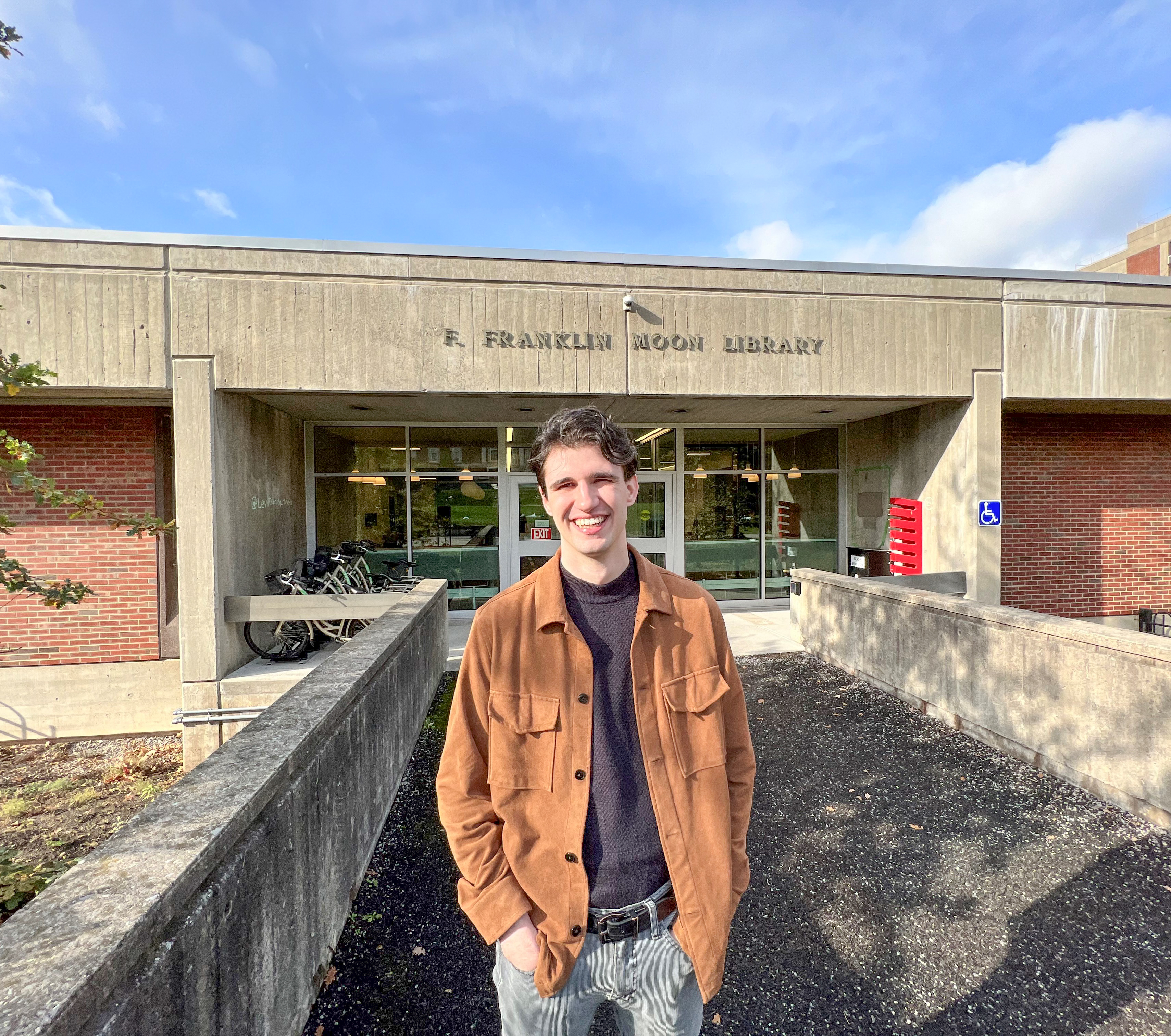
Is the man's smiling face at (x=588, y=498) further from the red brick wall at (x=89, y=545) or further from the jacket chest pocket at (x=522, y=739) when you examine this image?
the red brick wall at (x=89, y=545)

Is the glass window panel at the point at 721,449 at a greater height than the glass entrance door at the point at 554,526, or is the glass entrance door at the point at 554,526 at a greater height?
the glass window panel at the point at 721,449

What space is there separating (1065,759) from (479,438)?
8.19 m

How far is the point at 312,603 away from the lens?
263 inches

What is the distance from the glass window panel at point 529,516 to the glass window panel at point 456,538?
396 mm

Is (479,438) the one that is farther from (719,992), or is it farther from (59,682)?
(719,992)

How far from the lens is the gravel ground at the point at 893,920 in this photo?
7.55ft

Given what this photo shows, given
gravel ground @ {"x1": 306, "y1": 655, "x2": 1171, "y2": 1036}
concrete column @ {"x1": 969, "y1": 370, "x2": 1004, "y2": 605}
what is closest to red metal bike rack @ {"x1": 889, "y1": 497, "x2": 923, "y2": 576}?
concrete column @ {"x1": 969, "y1": 370, "x2": 1004, "y2": 605}

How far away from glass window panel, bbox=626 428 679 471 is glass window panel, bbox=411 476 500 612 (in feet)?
8.57

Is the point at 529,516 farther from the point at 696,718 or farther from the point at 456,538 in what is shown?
the point at 696,718

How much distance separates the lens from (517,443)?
9.92 metres

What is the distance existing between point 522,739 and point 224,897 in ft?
3.32

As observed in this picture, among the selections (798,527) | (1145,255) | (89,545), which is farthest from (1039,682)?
(1145,255)

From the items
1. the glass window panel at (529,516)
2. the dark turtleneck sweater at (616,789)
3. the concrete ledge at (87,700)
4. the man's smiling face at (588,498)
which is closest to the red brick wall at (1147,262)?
the glass window panel at (529,516)

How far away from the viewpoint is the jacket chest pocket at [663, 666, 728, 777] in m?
1.46
